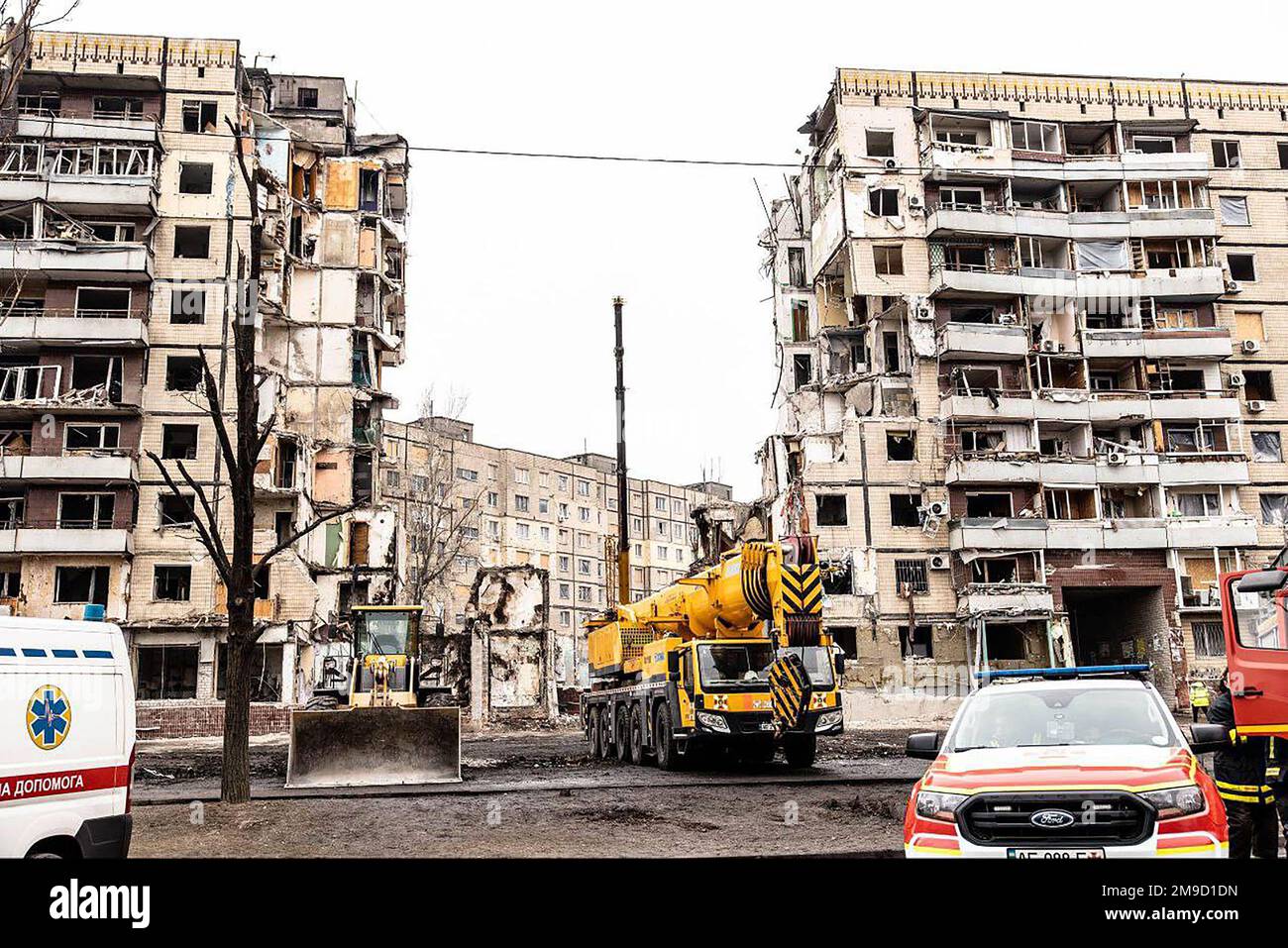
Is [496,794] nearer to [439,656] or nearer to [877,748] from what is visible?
[877,748]

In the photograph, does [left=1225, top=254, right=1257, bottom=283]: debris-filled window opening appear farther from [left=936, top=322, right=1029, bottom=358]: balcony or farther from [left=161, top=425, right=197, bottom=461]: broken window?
[left=161, top=425, right=197, bottom=461]: broken window

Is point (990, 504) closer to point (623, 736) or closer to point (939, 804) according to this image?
point (623, 736)

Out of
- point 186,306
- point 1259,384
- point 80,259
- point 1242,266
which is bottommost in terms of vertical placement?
point 1259,384

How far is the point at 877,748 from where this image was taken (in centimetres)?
2798

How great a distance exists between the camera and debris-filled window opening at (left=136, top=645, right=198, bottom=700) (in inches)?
1613

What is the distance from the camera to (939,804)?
684 centimetres

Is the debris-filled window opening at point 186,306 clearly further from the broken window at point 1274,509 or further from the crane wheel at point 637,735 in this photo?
the broken window at point 1274,509

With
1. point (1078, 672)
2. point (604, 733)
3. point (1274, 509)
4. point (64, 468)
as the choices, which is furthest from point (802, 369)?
point (1078, 672)

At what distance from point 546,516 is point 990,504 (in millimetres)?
45874

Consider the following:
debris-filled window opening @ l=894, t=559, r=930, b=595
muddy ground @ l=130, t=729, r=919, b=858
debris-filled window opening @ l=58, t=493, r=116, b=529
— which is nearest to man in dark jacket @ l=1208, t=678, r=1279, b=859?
muddy ground @ l=130, t=729, r=919, b=858

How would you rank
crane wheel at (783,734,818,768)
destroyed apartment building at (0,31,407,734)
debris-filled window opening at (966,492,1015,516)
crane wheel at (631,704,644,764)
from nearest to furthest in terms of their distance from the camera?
crane wheel at (783,734,818,768), crane wheel at (631,704,644,764), destroyed apartment building at (0,31,407,734), debris-filled window opening at (966,492,1015,516)

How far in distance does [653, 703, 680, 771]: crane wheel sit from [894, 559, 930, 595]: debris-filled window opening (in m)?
25.1

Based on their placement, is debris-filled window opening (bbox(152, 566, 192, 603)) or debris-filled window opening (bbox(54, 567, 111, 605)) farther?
debris-filled window opening (bbox(152, 566, 192, 603))

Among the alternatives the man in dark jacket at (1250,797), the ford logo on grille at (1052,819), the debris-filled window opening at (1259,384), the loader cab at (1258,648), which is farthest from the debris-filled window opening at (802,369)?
the ford logo on grille at (1052,819)
